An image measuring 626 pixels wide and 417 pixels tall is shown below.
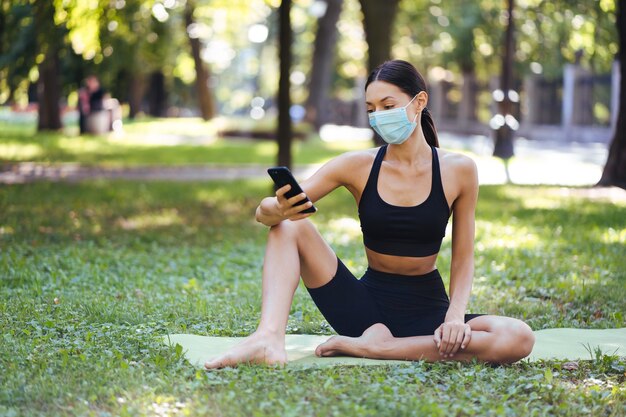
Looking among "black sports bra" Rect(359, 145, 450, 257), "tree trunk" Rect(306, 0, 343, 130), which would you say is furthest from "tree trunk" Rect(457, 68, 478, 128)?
"black sports bra" Rect(359, 145, 450, 257)

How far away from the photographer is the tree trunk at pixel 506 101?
22.2m

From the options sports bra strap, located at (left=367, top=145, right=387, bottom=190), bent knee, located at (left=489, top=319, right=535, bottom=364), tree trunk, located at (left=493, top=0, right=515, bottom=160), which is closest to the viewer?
bent knee, located at (left=489, top=319, right=535, bottom=364)

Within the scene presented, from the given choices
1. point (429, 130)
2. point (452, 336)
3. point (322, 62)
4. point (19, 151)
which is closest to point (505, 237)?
point (429, 130)

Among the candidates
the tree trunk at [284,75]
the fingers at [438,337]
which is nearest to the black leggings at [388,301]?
the fingers at [438,337]

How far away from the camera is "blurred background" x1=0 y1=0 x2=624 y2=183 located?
663 inches

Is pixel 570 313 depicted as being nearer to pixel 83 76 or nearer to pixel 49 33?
pixel 49 33

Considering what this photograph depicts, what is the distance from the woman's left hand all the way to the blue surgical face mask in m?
0.99

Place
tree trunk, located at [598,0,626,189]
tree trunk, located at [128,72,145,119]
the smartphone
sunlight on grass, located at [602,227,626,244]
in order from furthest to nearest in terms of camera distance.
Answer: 1. tree trunk, located at [128,72,145,119]
2. tree trunk, located at [598,0,626,189]
3. sunlight on grass, located at [602,227,626,244]
4. the smartphone

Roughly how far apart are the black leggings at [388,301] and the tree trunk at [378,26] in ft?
36.9

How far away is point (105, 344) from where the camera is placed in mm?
5539

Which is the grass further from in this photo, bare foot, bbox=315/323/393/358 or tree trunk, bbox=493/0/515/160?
bare foot, bbox=315/323/393/358

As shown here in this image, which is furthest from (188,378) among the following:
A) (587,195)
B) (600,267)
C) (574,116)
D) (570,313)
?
(574,116)

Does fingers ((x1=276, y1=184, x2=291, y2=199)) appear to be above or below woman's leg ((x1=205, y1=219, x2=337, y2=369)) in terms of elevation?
above

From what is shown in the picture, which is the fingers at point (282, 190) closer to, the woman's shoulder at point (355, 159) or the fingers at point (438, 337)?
the woman's shoulder at point (355, 159)
